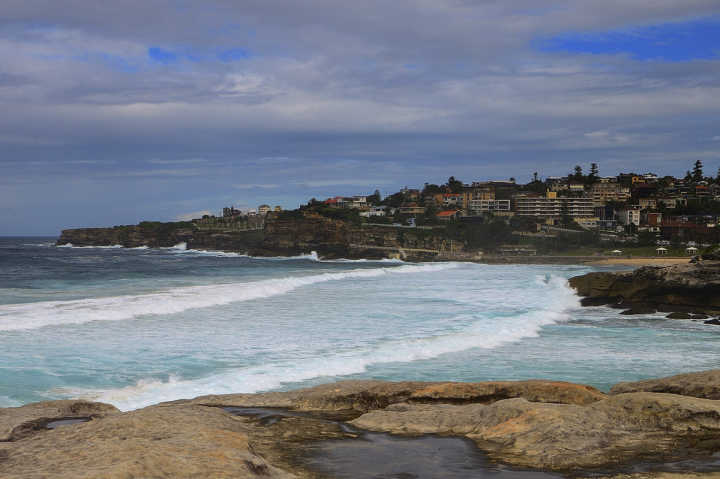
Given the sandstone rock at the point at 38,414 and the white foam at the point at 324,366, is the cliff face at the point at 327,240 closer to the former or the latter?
the white foam at the point at 324,366

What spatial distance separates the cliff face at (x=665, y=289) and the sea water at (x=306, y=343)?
1825mm

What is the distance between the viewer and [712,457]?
249 inches

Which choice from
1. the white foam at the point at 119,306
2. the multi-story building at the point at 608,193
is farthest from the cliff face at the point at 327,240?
the white foam at the point at 119,306

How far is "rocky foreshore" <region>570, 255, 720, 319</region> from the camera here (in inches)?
1182

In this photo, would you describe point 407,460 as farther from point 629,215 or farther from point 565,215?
point 565,215

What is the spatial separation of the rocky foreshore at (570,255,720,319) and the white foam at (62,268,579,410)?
846 cm

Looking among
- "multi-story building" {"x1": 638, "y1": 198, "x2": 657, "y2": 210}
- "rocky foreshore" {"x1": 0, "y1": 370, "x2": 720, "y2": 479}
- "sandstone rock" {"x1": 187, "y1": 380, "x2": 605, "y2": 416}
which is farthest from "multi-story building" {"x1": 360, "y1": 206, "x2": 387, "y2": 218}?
"rocky foreshore" {"x1": 0, "y1": 370, "x2": 720, "y2": 479}

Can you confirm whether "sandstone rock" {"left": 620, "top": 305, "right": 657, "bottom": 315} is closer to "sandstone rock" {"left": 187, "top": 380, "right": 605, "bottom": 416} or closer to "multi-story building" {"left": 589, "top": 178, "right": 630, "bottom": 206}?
"sandstone rock" {"left": 187, "top": 380, "right": 605, "bottom": 416}

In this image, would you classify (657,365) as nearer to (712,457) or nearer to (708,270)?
(712,457)

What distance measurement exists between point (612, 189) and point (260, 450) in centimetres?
16572

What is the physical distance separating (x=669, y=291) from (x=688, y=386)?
80.8 ft

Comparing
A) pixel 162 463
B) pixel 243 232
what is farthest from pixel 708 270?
pixel 243 232

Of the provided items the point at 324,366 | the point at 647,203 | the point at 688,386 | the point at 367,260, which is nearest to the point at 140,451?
the point at 688,386

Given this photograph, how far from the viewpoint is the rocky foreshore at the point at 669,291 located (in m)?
30.0
